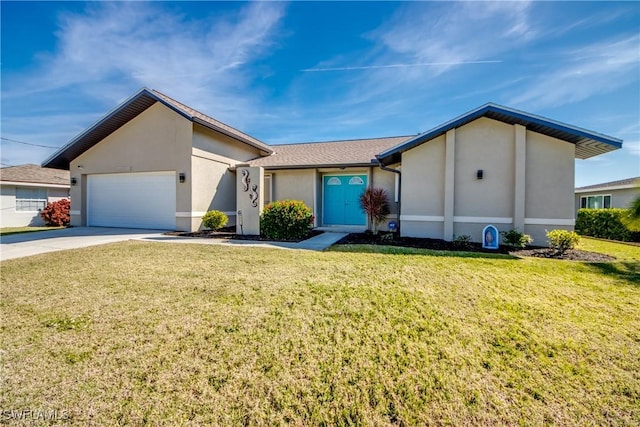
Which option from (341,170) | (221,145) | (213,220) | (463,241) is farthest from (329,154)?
(463,241)

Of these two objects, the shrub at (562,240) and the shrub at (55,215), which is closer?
the shrub at (562,240)

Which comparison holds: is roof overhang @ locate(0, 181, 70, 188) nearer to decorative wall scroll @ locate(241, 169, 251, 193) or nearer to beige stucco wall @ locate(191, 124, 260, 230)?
beige stucco wall @ locate(191, 124, 260, 230)

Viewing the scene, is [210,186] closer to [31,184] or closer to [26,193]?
[31,184]

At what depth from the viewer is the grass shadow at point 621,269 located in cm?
585

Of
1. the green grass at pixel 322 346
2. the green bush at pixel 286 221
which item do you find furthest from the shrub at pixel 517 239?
the green bush at pixel 286 221

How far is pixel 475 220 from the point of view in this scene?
31.8 feet

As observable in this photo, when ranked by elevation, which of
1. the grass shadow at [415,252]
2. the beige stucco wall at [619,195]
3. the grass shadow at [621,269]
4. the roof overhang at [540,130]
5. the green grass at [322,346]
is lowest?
the green grass at [322,346]

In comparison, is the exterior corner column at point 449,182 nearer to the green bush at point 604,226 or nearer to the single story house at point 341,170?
the single story house at point 341,170

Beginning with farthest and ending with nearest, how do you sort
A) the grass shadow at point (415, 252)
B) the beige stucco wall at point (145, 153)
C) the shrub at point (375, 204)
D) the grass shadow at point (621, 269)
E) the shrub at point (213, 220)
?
the beige stucco wall at point (145, 153) → the shrub at point (213, 220) → the shrub at point (375, 204) → the grass shadow at point (415, 252) → the grass shadow at point (621, 269)

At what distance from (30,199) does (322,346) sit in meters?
23.5

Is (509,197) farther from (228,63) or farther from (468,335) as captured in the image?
(228,63)

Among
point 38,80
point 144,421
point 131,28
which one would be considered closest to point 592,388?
point 144,421

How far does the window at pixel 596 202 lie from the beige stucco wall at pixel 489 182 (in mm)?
13575

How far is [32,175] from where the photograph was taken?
1811 centimetres
